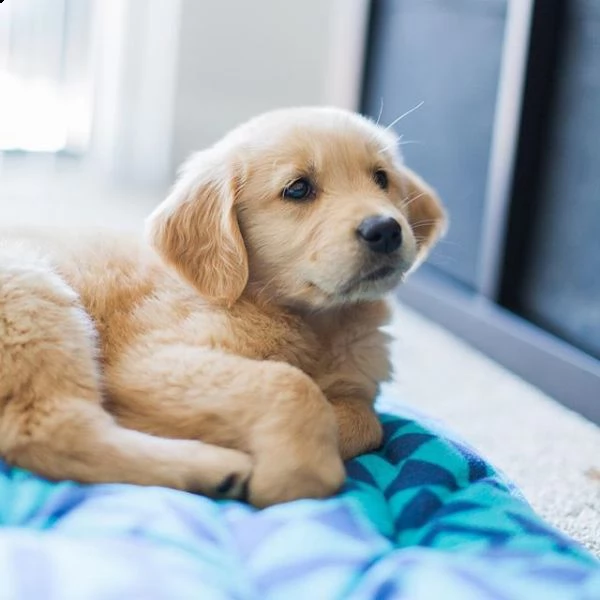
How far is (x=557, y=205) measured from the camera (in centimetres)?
214

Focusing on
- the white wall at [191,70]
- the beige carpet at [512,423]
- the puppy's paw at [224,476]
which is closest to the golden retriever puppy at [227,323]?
the puppy's paw at [224,476]

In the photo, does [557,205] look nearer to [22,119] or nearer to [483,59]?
[483,59]

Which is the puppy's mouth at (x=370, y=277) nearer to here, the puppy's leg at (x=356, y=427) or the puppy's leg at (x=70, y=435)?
the puppy's leg at (x=356, y=427)

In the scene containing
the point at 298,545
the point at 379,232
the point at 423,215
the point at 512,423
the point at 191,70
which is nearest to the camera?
the point at 298,545

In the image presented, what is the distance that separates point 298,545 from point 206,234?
1.80 feet

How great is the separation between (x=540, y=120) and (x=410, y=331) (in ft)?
2.10

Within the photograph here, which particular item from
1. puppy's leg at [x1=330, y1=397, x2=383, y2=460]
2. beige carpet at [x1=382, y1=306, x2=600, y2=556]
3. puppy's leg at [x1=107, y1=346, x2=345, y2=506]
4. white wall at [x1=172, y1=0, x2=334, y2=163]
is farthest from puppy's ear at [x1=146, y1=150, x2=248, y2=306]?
white wall at [x1=172, y1=0, x2=334, y2=163]

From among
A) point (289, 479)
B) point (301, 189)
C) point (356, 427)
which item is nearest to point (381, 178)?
point (301, 189)

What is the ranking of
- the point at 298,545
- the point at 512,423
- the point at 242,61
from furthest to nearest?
1. the point at 242,61
2. the point at 512,423
3. the point at 298,545

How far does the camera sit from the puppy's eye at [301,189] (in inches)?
56.4

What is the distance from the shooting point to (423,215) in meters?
1.67

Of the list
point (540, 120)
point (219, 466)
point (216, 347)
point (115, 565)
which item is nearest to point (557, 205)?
point (540, 120)

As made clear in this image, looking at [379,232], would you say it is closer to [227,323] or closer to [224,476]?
[227,323]

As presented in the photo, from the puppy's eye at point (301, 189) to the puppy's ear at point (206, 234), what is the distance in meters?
0.09
